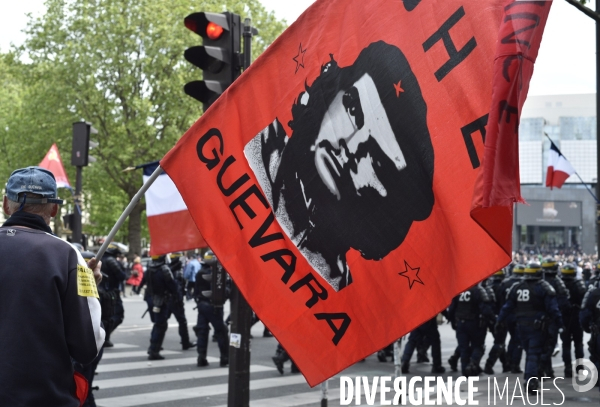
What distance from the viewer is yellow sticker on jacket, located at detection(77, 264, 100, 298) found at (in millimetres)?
3266

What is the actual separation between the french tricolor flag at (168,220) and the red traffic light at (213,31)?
1.38 metres

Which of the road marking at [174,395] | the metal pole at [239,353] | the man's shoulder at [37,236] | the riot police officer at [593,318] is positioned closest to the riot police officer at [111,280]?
the road marking at [174,395]

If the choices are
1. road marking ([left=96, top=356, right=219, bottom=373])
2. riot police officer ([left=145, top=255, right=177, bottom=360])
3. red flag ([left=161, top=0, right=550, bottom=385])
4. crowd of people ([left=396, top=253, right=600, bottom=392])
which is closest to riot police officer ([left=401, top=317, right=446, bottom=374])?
crowd of people ([left=396, top=253, right=600, bottom=392])

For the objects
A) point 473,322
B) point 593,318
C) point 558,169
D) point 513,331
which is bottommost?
point 513,331

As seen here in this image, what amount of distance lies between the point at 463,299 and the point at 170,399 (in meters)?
4.70

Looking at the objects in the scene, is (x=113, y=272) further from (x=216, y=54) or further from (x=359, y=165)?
(x=359, y=165)

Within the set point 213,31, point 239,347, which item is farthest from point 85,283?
point 213,31

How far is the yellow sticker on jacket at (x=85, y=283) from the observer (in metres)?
3.27

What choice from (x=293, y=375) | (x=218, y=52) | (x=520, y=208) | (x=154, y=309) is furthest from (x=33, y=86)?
(x=520, y=208)

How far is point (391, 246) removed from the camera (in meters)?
4.08

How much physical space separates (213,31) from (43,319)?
15.4ft

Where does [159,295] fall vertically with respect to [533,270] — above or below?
below

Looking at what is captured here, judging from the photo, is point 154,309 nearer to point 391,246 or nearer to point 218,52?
point 218,52

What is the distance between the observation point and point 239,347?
7398mm
